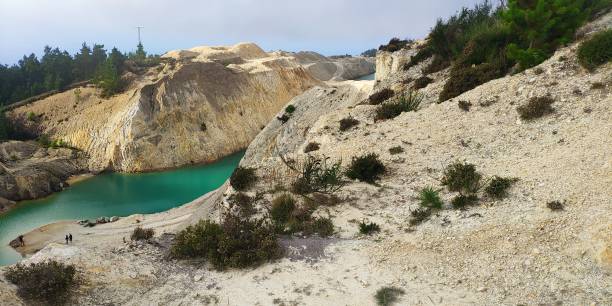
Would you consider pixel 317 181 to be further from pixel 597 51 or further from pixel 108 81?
pixel 108 81

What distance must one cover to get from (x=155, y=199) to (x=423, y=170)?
97.1ft

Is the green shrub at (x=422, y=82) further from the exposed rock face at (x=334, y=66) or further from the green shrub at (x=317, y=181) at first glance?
the exposed rock face at (x=334, y=66)

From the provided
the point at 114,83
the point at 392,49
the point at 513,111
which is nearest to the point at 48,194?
the point at 114,83

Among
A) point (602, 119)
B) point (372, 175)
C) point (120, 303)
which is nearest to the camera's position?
point (120, 303)

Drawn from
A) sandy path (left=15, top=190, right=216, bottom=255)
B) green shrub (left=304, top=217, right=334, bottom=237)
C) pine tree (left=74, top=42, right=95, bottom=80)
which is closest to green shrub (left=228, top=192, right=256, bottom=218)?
green shrub (left=304, top=217, right=334, bottom=237)

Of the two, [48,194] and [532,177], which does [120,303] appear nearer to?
[532,177]

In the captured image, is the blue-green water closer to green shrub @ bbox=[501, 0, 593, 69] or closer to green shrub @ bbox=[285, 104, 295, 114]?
green shrub @ bbox=[285, 104, 295, 114]

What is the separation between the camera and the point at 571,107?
1560 cm

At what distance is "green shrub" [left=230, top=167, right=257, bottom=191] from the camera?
15438 mm

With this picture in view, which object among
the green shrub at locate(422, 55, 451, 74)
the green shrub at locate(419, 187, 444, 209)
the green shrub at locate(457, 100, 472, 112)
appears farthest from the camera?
the green shrub at locate(422, 55, 451, 74)

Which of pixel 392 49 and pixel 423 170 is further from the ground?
pixel 392 49

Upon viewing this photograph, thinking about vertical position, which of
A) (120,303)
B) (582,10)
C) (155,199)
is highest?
(582,10)

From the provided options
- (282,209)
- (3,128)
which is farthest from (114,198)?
(282,209)

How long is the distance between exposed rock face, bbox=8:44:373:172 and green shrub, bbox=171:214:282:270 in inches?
1506
